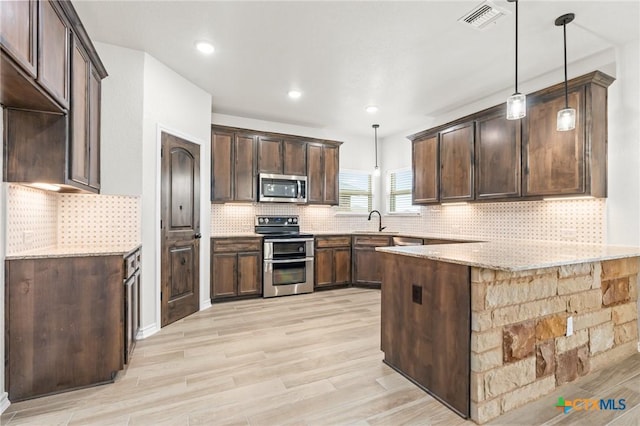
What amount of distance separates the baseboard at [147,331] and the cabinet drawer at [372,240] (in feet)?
10.6

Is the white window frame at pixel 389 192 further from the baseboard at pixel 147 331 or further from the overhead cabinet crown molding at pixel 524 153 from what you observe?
the baseboard at pixel 147 331

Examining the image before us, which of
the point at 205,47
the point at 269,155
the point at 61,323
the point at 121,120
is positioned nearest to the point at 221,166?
the point at 269,155

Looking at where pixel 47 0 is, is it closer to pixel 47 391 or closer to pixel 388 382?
pixel 47 391

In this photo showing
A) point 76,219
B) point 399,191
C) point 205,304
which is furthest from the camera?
point 399,191

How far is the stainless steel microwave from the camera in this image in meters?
4.90

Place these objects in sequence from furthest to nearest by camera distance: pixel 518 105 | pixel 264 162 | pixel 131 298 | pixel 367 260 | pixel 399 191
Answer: pixel 399 191 → pixel 367 260 → pixel 264 162 → pixel 131 298 → pixel 518 105

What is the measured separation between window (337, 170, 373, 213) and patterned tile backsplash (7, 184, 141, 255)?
372 centimetres

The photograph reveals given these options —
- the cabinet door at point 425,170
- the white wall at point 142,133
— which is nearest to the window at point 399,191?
the cabinet door at point 425,170

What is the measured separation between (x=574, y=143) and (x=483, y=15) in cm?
156

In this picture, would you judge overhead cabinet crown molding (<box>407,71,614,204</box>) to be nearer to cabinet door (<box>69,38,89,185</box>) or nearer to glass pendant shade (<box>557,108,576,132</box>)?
glass pendant shade (<box>557,108,576,132</box>)

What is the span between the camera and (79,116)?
229 centimetres

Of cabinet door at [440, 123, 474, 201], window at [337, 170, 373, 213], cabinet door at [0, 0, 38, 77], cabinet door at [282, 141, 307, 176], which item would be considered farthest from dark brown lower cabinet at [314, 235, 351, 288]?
cabinet door at [0, 0, 38, 77]

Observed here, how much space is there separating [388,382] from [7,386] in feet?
8.25

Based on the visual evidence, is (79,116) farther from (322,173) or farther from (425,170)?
(425,170)
